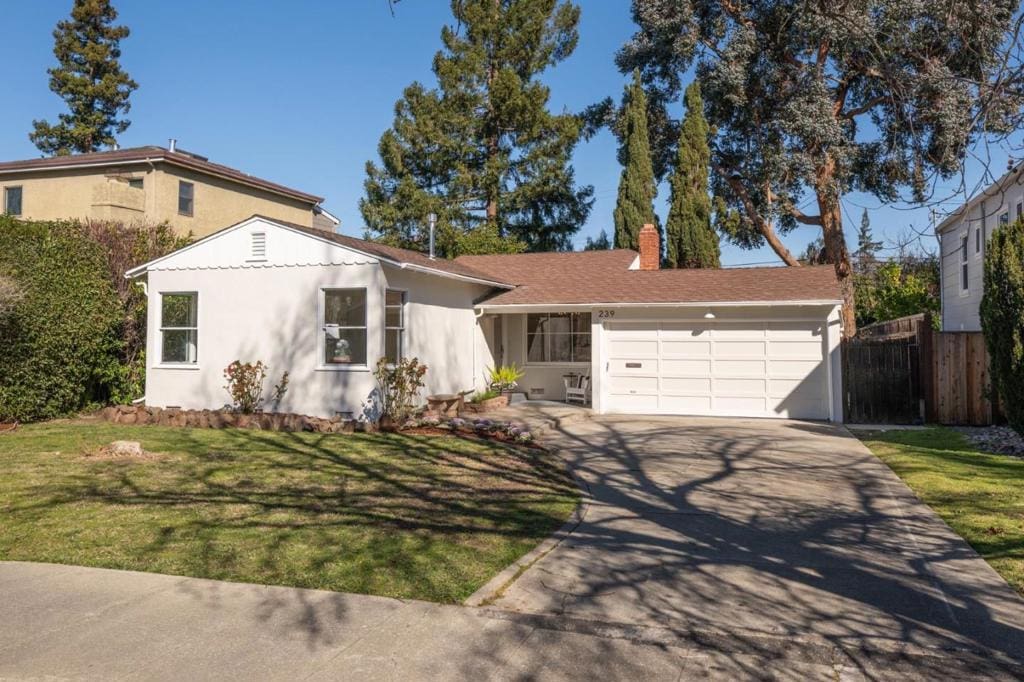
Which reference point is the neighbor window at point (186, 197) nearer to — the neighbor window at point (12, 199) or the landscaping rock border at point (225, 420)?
the neighbor window at point (12, 199)

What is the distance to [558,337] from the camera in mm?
20047

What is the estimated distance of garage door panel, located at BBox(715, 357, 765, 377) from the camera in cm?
1681

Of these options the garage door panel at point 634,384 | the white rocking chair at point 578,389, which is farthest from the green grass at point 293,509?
the white rocking chair at point 578,389

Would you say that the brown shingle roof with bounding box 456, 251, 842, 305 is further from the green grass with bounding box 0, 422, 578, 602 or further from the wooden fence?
the green grass with bounding box 0, 422, 578, 602

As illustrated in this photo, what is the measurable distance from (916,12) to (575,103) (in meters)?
25.5

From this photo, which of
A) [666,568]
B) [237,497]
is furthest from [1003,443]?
[237,497]

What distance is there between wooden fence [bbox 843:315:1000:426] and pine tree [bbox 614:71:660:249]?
40.4 ft

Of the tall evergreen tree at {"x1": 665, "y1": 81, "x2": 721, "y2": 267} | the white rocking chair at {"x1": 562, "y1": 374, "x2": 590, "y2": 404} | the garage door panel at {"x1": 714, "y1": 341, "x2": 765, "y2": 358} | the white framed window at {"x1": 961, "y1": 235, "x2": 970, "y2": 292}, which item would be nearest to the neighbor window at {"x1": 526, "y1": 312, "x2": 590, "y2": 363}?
the white rocking chair at {"x1": 562, "y1": 374, "x2": 590, "y2": 404}

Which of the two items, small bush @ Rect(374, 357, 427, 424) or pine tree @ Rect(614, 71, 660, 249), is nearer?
small bush @ Rect(374, 357, 427, 424)

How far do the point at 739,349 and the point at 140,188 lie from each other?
20339 millimetres

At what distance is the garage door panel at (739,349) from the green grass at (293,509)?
6.77 meters

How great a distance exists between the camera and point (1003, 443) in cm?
1262

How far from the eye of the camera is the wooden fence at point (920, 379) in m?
15.6

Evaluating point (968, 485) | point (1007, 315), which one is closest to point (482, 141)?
point (1007, 315)
